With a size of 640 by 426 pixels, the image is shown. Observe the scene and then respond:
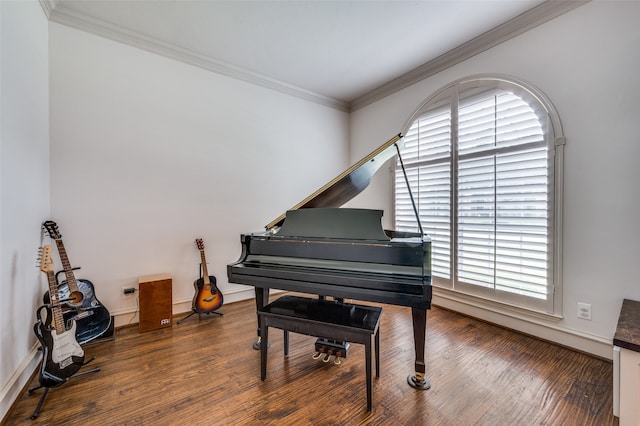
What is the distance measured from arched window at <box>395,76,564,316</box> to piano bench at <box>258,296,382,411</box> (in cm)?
162

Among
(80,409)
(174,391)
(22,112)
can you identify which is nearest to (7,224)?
(22,112)

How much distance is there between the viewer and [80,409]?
153 centimetres

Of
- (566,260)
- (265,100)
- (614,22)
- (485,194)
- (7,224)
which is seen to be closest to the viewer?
(7,224)

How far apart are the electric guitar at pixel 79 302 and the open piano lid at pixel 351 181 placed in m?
1.72

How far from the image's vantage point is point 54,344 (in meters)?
1.68

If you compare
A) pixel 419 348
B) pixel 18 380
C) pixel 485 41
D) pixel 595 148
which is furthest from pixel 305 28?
pixel 18 380

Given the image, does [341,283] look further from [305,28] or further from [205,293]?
[305,28]

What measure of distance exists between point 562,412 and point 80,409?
290 centimetres

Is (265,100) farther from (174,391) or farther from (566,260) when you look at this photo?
(566,260)

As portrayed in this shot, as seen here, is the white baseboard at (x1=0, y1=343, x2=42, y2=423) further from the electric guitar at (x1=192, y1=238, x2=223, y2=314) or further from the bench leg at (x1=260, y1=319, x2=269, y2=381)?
the bench leg at (x1=260, y1=319, x2=269, y2=381)

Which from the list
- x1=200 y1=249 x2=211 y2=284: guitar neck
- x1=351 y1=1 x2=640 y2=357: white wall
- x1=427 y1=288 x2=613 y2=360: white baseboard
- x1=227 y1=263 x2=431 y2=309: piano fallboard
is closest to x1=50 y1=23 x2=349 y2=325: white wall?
x1=200 y1=249 x2=211 y2=284: guitar neck

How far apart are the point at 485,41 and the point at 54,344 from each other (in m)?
4.49

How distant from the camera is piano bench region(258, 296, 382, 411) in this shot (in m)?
1.53

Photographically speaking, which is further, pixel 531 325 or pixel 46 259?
pixel 531 325
